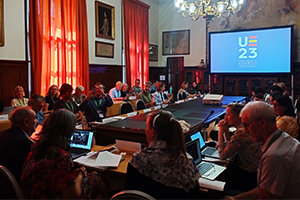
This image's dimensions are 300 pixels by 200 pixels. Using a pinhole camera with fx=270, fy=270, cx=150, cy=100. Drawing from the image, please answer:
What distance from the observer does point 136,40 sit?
34.3ft

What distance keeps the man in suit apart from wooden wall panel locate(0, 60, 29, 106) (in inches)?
173

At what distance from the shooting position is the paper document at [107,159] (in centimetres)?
254

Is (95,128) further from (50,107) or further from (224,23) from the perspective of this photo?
(224,23)

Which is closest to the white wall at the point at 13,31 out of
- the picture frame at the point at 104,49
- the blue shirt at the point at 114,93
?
the picture frame at the point at 104,49

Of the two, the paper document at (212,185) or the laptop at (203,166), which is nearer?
the paper document at (212,185)

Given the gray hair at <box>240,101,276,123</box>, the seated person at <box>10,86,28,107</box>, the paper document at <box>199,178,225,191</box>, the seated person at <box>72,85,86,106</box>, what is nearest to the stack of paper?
the paper document at <box>199,178,225,191</box>

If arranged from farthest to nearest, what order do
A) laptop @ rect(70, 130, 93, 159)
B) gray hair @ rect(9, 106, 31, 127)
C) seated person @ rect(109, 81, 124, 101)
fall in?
1. seated person @ rect(109, 81, 124, 101)
2. laptop @ rect(70, 130, 93, 159)
3. gray hair @ rect(9, 106, 31, 127)

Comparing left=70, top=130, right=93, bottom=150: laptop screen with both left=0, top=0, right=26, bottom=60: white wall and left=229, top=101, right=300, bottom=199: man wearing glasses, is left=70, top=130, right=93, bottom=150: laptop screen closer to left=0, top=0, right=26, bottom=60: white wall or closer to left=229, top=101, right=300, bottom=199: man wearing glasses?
left=229, top=101, right=300, bottom=199: man wearing glasses

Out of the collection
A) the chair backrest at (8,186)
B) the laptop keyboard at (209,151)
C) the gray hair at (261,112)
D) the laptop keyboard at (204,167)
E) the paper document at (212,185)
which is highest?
the gray hair at (261,112)

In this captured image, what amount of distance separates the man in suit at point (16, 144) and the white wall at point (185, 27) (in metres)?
9.93

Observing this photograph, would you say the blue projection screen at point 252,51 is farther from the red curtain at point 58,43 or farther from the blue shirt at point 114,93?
the red curtain at point 58,43

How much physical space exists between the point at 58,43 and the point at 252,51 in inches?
278

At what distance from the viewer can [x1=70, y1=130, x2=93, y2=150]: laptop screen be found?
300cm

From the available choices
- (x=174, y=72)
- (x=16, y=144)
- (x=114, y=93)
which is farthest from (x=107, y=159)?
(x=174, y=72)
